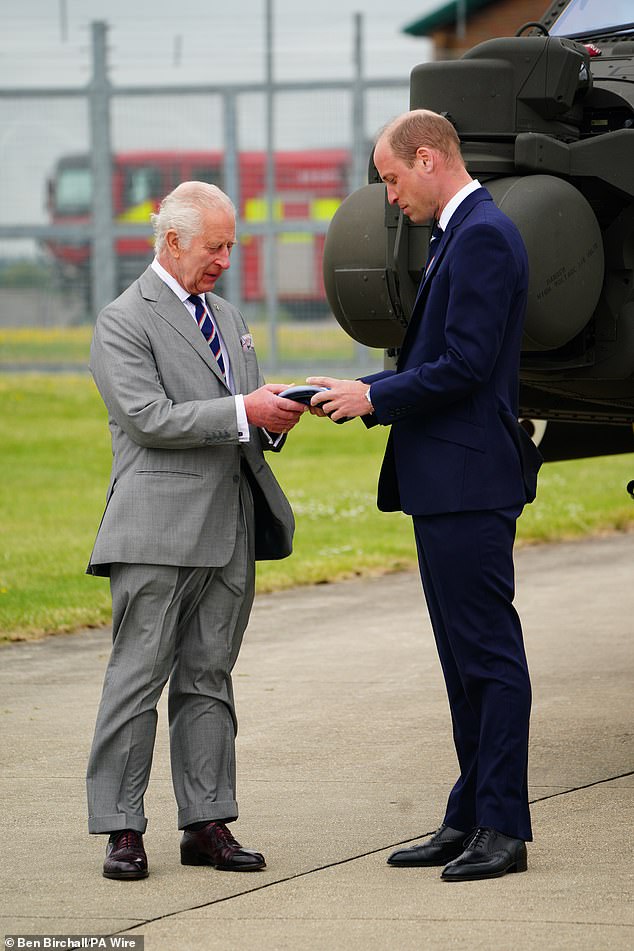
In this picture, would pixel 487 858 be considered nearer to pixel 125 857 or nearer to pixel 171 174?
pixel 125 857

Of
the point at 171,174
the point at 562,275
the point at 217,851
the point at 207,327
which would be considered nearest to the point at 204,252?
the point at 207,327

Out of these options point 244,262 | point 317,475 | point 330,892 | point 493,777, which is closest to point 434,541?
point 493,777

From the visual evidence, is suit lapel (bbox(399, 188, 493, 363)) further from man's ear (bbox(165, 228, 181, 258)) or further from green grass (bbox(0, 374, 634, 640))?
green grass (bbox(0, 374, 634, 640))

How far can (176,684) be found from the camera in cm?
473

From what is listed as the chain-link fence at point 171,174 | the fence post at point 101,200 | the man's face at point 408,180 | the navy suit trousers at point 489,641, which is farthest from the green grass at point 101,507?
the man's face at point 408,180

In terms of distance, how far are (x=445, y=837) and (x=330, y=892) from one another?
0.44 metres

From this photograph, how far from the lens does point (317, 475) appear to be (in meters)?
16.0

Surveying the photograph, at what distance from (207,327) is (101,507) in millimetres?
9191

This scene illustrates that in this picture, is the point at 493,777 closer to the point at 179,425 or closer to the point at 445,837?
the point at 445,837

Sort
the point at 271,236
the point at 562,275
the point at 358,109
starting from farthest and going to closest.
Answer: the point at 271,236
the point at 358,109
the point at 562,275

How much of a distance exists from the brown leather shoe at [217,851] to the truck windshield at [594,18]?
11.6ft

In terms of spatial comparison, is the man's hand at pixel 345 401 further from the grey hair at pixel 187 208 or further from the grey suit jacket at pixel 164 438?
the grey hair at pixel 187 208

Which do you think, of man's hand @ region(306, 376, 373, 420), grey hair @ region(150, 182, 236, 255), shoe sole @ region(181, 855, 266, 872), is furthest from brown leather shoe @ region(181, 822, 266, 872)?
grey hair @ region(150, 182, 236, 255)

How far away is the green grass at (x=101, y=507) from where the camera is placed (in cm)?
995
